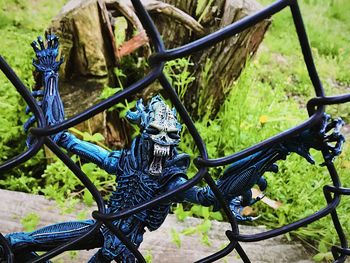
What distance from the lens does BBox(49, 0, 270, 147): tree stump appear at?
1495 millimetres

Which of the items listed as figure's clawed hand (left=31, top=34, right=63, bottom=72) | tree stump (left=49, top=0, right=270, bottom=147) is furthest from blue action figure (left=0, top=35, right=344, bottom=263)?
tree stump (left=49, top=0, right=270, bottom=147)

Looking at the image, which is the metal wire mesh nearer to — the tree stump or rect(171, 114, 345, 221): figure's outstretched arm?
rect(171, 114, 345, 221): figure's outstretched arm

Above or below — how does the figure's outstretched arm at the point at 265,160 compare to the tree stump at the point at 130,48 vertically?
below

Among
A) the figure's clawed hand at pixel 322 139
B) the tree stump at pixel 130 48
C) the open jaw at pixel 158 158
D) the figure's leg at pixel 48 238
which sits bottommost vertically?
the figure's clawed hand at pixel 322 139

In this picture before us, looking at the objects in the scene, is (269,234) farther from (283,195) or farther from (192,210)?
(283,195)

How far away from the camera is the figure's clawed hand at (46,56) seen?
0.61 metres

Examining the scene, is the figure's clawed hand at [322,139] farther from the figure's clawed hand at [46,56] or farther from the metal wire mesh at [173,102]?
the figure's clawed hand at [46,56]

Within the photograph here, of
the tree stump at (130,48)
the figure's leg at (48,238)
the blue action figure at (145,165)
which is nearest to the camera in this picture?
the blue action figure at (145,165)

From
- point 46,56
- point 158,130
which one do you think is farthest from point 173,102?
point 46,56

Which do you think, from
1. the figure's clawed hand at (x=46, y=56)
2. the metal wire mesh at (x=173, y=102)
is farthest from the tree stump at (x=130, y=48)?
the metal wire mesh at (x=173, y=102)

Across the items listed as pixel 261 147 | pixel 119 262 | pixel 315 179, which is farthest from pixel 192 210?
pixel 261 147

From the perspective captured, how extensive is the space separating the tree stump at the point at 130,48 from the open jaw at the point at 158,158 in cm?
96

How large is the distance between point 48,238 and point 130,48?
1.03 m

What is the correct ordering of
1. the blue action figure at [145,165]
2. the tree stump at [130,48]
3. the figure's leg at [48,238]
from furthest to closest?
the tree stump at [130,48]
the figure's leg at [48,238]
the blue action figure at [145,165]
